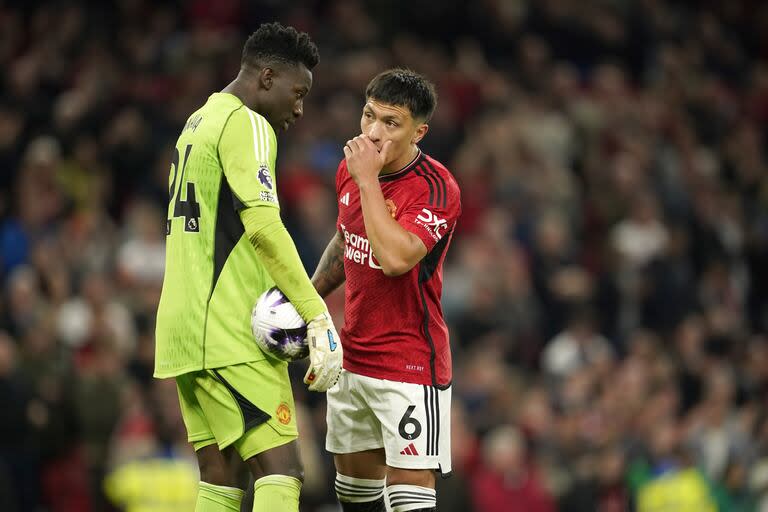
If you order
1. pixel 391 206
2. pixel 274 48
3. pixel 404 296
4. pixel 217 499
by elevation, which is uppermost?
pixel 274 48

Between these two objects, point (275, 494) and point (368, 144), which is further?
point (368, 144)

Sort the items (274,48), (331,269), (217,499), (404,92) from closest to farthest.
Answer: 1. (217,499)
2. (274,48)
3. (404,92)
4. (331,269)

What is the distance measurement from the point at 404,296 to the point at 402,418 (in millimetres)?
580

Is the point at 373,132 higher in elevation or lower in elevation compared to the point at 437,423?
higher

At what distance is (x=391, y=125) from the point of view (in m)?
5.96

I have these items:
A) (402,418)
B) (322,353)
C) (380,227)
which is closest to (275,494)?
(322,353)

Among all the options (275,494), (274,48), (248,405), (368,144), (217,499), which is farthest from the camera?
(368,144)

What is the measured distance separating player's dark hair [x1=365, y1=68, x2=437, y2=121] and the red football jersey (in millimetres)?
281

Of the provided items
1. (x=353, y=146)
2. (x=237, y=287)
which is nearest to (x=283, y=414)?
(x=237, y=287)

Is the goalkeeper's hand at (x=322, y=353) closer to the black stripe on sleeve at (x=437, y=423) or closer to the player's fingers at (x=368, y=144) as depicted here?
the black stripe on sleeve at (x=437, y=423)

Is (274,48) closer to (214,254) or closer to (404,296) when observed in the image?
(214,254)

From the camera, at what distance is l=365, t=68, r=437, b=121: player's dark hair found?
5.95 metres

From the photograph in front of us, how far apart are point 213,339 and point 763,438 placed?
31.9ft

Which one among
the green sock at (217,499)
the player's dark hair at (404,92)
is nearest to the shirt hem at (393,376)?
the green sock at (217,499)
